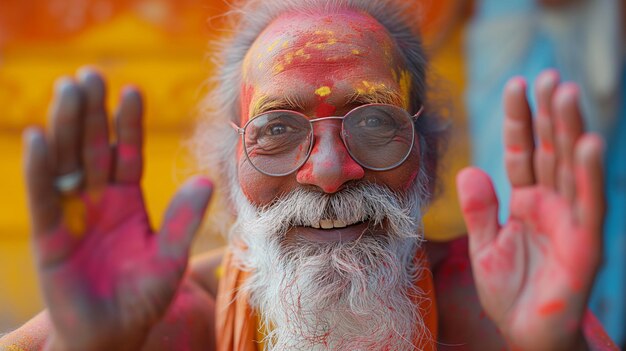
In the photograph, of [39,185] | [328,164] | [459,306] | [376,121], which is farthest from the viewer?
[459,306]

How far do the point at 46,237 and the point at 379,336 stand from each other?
0.88 metres

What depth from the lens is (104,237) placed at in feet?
4.96

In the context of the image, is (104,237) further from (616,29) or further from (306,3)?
(616,29)

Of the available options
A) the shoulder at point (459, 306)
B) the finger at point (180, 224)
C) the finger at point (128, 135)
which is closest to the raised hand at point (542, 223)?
the shoulder at point (459, 306)

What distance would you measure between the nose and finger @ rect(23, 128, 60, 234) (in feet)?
2.01

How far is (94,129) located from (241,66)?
29.8 inches

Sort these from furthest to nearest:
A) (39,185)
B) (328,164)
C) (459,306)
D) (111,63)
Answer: (111,63) < (459,306) < (328,164) < (39,185)

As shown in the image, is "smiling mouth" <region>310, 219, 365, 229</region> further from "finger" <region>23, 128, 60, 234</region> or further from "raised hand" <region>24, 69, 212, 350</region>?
"finger" <region>23, 128, 60, 234</region>

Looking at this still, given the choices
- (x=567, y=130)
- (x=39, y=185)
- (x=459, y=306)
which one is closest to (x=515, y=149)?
(x=567, y=130)

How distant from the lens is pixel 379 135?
1.82m

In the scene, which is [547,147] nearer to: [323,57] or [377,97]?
[377,97]

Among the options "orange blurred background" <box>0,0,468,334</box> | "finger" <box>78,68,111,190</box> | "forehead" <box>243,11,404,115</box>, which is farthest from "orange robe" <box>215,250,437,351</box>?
"orange blurred background" <box>0,0,468,334</box>

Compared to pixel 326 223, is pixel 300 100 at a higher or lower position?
higher

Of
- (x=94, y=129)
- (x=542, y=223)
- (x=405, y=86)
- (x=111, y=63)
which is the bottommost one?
(x=111, y=63)
